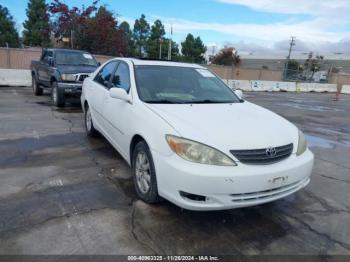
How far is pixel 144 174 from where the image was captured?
3.73 meters

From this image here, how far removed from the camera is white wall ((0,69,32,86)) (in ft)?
51.1

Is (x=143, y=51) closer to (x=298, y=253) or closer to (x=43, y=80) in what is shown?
(x=43, y=80)

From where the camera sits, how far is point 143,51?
67250 millimetres

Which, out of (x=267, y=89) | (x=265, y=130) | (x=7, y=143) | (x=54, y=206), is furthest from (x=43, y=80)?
(x=267, y=89)

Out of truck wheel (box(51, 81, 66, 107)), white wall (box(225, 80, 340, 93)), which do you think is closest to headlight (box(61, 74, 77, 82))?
truck wheel (box(51, 81, 66, 107))

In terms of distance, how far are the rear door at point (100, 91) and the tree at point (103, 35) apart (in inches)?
980

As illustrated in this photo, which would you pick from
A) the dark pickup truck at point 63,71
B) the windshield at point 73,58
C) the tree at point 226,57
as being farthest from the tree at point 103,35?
the tree at point 226,57

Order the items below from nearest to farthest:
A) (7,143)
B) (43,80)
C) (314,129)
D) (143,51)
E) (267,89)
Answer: (7,143), (314,129), (43,80), (267,89), (143,51)

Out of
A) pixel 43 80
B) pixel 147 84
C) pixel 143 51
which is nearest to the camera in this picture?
pixel 147 84

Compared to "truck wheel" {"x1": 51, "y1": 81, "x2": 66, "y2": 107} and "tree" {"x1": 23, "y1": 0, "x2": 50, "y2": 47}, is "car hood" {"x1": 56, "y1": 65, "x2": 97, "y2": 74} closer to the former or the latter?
"truck wheel" {"x1": 51, "y1": 81, "x2": 66, "y2": 107}

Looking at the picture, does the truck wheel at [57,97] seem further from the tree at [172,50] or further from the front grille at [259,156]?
the tree at [172,50]

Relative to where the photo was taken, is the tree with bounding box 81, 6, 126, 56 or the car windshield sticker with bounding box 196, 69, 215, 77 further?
the tree with bounding box 81, 6, 126, 56

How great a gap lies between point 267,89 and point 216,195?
2627 cm

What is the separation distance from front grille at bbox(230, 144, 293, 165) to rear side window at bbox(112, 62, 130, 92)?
6.38 feet
